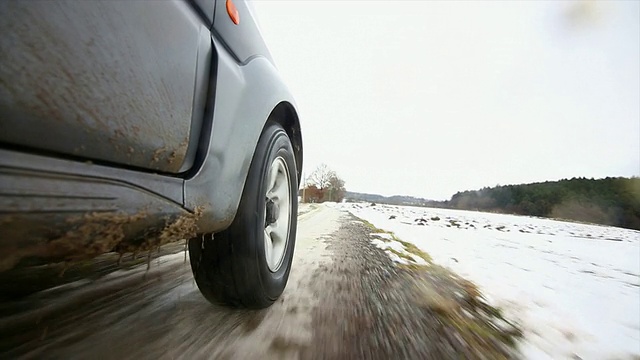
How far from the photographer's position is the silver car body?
0.49 m

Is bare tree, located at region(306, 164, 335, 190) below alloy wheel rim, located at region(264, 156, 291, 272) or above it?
above

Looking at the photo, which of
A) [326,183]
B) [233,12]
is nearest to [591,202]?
[233,12]

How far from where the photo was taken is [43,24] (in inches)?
19.7


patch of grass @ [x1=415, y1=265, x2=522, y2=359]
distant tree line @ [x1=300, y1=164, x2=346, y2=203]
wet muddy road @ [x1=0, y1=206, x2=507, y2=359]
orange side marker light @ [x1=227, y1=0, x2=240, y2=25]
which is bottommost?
patch of grass @ [x1=415, y1=265, x2=522, y2=359]

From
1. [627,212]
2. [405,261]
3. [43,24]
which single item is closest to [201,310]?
[43,24]

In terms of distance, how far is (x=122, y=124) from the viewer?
65cm

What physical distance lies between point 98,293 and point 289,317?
1068 millimetres

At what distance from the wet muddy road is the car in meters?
0.32

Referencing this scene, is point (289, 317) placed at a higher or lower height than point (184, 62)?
lower

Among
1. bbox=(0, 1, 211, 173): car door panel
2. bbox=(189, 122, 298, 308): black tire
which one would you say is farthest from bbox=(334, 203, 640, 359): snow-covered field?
bbox=(0, 1, 211, 173): car door panel

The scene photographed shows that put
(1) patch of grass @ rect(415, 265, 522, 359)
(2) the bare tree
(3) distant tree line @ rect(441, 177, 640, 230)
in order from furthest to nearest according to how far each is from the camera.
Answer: (2) the bare tree → (3) distant tree line @ rect(441, 177, 640, 230) → (1) patch of grass @ rect(415, 265, 522, 359)

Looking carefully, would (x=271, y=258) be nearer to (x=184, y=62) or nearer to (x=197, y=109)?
(x=197, y=109)

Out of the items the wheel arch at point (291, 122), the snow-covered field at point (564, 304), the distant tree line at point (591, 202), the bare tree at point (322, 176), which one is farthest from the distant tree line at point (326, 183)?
the wheel arch at point (291, 122)

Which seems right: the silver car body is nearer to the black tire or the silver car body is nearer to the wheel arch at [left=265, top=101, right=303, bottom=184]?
the black tire
